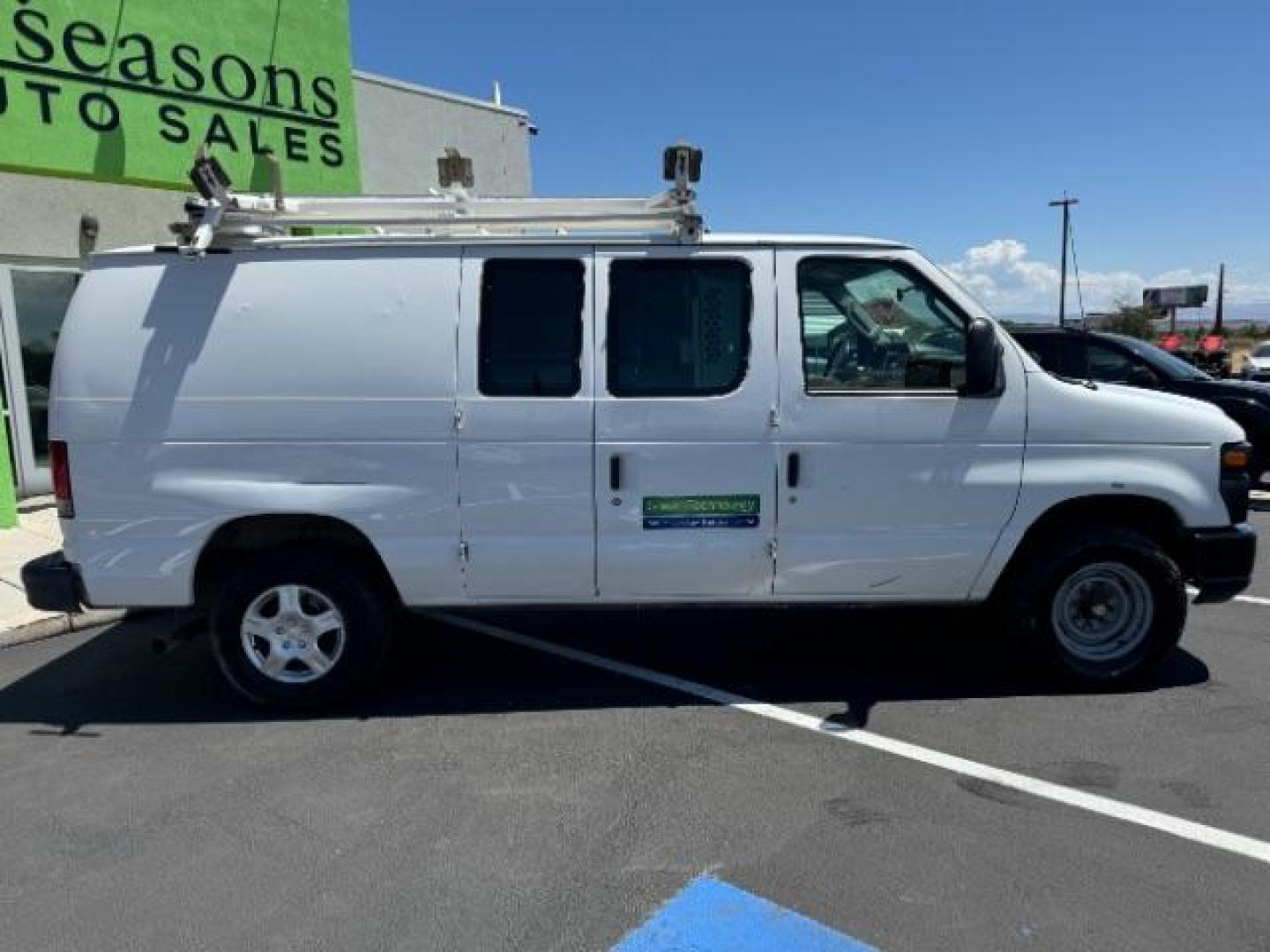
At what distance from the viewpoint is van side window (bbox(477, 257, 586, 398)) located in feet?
13.6

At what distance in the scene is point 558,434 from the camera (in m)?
4.13

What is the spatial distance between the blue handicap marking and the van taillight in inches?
126

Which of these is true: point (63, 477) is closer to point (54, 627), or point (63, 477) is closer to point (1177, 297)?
point (54, 627)

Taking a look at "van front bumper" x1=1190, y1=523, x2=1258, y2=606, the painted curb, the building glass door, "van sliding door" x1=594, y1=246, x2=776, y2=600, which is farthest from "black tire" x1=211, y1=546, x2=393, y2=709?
the building glass door

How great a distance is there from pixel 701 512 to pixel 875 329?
121 cm

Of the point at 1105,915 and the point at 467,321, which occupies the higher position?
the point at 467,321

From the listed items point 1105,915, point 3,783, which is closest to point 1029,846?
point 1105,915

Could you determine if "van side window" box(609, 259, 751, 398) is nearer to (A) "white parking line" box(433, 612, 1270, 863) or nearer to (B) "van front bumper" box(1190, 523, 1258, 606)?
(A) "white parking line" box(433, 612, 1270, 863)

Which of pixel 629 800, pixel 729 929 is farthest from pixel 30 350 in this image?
pixel 729 929

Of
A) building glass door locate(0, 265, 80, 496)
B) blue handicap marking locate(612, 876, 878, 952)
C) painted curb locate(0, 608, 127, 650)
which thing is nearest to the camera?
blue handicap marking locate(612, 876, 878, 952)

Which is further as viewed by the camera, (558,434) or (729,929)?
(558,434)

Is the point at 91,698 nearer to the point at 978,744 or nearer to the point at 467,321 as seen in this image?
the point at 467,321

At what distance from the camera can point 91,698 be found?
466 centimetres

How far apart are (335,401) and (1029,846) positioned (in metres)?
3.32
